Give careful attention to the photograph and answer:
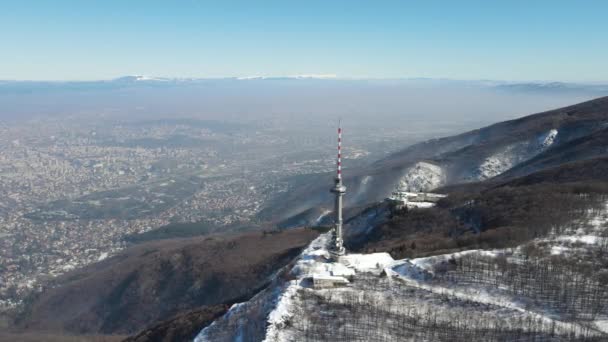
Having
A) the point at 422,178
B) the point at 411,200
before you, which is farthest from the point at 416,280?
the point at 422,178

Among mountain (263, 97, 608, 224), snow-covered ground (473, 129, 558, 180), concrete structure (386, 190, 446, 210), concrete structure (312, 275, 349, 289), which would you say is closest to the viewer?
concrete structure (312, 275, 349, 289)

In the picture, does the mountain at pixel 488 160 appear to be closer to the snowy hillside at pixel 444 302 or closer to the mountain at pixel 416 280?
the mountain at pixel 416 280

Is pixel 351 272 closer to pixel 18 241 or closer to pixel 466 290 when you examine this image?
pixel 466 290

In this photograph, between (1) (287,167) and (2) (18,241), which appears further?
(1) (287,167)

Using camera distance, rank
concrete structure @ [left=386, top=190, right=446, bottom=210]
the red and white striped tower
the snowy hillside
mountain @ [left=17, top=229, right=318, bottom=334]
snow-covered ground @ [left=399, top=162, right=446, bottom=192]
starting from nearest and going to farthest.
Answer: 1. the snowy hillside
2. the red and white striped tower
3. concrete structure @ [left=386, top=190, right=446, bottom=210]
4. mountain @ [left=17, top=229, right=318, bottom=334]
5. snow-covered ground @ [left=399, top=162, right=446, bottom=192]

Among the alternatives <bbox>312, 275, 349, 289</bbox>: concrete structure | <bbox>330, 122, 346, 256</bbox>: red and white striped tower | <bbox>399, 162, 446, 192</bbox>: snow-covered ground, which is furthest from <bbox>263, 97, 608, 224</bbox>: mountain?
<bbox>312, 275, 349, 289</bbox>: concrete structure

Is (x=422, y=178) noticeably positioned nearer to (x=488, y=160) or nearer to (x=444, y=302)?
(x=488, y=160)

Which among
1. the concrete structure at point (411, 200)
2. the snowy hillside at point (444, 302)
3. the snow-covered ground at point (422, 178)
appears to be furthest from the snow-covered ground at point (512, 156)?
the snowy hillside at point (444, 302)

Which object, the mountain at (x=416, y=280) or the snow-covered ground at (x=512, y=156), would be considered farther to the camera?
the snow-covered ground at (x=512, y=156)

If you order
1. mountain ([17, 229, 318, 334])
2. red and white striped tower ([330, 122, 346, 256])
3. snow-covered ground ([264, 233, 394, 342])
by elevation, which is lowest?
mountain ([17, 229, 318, 334])

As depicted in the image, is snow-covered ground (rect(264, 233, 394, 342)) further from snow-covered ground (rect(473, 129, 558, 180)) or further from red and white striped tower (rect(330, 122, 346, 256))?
snow-covered ground (rect(473, 129, 558, 180))

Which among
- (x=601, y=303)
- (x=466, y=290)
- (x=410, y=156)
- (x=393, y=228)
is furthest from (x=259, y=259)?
(x=410, y=156)
